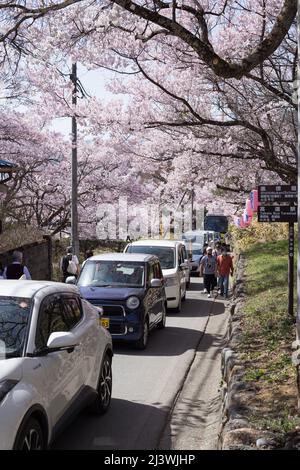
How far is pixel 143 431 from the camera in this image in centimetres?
650

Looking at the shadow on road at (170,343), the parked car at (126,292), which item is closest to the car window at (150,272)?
the parked car at (126,292)

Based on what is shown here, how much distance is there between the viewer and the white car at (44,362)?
4312mm

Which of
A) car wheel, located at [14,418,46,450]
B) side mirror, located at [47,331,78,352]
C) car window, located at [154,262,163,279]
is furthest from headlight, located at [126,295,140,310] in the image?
car wheel, located at [14,418,46,450]

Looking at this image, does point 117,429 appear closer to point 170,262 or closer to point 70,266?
point 170,262

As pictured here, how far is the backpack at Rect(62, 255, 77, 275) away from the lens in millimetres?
16547

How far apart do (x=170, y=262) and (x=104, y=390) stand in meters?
9.53

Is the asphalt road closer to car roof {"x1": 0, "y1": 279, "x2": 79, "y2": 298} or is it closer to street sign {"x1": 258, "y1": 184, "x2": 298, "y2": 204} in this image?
car roof {"x1": 0, "y1": 279, "x2": 79, "y2": 298}

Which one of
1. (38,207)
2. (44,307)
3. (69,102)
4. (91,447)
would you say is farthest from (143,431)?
(38,207)

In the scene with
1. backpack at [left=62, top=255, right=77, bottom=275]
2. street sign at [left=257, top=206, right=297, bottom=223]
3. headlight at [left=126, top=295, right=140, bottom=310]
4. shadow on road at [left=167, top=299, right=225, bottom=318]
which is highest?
street sign at [left=257, top=206, right=297, bottom=223]

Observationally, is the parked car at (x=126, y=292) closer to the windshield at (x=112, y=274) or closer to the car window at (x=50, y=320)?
the windshield at (x=112, y=274)

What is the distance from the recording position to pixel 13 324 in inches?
205

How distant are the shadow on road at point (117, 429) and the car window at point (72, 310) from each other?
1183 millimetres

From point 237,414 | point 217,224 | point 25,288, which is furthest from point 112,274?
point 217,224
